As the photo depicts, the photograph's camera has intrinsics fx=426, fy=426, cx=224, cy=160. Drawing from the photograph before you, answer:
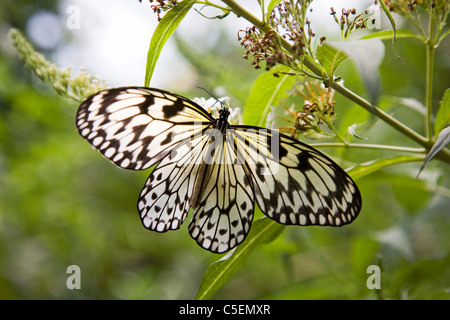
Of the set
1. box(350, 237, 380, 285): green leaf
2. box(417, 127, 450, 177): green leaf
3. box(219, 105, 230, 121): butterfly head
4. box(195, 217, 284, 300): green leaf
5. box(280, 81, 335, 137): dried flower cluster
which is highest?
box(219, 105, 230, 121): butterfly head

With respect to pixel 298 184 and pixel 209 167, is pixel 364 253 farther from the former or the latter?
pixel 209 167

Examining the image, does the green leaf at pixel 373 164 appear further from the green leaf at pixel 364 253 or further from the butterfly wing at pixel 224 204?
the green leaf at pixel 364 253

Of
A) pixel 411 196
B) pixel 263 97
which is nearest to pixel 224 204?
pixel 263 97

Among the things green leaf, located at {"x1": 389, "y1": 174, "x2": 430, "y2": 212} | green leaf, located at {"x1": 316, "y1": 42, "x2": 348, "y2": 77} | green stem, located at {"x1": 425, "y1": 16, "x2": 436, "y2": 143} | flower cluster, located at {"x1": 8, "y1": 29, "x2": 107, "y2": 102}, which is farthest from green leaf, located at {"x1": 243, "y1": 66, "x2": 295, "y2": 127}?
green leaf, located at {"x1": 389, "y1": 174, "x2": 430, "y2": 212}

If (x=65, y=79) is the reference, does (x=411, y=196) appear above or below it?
below

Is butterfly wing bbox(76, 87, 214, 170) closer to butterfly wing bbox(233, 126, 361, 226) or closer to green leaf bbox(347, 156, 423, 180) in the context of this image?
butterfly wing bbox(233, 126, 361, 226)

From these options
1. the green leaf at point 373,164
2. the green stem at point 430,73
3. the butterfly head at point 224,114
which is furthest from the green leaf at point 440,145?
the butterfly head at point 224,114
